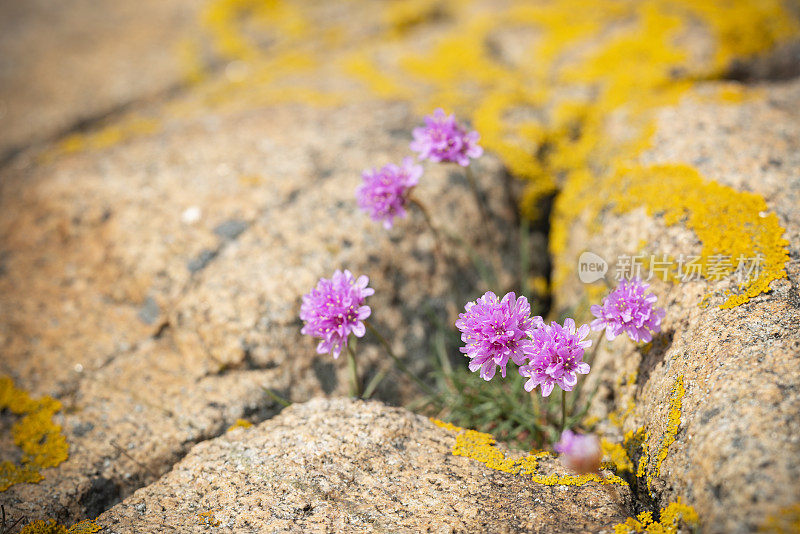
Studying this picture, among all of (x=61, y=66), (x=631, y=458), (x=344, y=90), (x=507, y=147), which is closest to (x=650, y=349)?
(x=631, y=458)

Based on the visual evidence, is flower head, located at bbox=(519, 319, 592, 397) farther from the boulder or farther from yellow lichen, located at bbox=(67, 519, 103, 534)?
yellow lichen, located at bbox=(67, 519, 103, 534)

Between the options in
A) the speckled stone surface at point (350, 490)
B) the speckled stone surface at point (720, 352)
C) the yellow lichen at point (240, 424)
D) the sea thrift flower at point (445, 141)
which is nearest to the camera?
the speckled stone surface at point (720, 352)

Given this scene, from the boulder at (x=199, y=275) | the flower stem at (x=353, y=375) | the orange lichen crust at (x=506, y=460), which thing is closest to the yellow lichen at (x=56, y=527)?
the boulder at (x=199, y=275)

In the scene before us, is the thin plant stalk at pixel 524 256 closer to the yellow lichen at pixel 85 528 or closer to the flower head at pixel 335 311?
the flower head at pixel 335 311

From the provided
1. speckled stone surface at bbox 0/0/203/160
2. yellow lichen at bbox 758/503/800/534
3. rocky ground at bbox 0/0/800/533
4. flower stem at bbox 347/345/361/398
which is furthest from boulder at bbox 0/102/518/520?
yellow lichen at bbox 758/503/800/534

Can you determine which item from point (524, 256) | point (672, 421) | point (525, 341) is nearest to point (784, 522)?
point (672, 421)
